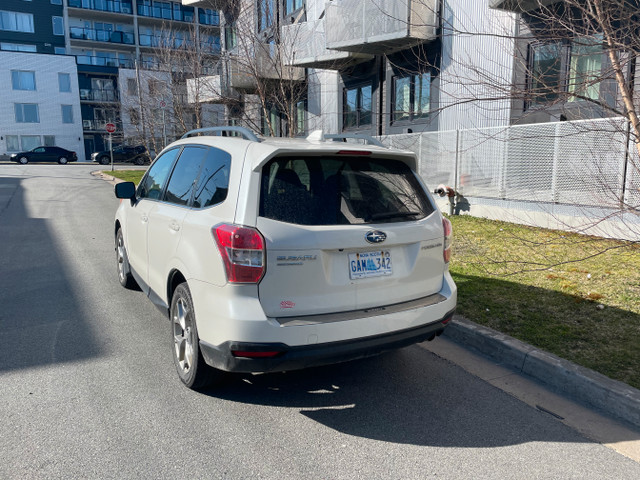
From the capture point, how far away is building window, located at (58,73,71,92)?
46562mm

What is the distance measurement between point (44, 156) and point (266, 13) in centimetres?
3531

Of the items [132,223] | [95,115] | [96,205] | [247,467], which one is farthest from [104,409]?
[95,115]

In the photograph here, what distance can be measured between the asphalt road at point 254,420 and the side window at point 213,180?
140cm

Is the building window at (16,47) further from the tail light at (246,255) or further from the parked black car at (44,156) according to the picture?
the tail light at (246,255)

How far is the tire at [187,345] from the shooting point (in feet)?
11.3

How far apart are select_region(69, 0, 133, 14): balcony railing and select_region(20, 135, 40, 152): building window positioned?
14034mm

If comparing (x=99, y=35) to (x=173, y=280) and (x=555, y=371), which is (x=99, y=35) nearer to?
(x=173, y=280)

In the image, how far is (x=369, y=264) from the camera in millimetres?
3291

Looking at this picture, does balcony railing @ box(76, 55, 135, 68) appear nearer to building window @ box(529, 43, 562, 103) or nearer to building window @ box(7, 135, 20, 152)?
building window @ box(7, 135, 20, 152)

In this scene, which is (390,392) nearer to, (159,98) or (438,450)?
(438,450)

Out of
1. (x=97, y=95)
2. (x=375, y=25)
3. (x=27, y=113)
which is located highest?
(x=97, y=95)

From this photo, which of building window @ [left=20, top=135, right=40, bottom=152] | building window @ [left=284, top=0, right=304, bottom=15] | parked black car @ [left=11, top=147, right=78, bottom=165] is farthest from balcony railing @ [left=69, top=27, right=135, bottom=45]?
building window @ [left=284, top=0, right=304, bottom=15]

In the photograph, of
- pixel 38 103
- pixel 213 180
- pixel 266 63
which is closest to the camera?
pixel 213 180

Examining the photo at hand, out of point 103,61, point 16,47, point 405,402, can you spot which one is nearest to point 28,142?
point 103,61
